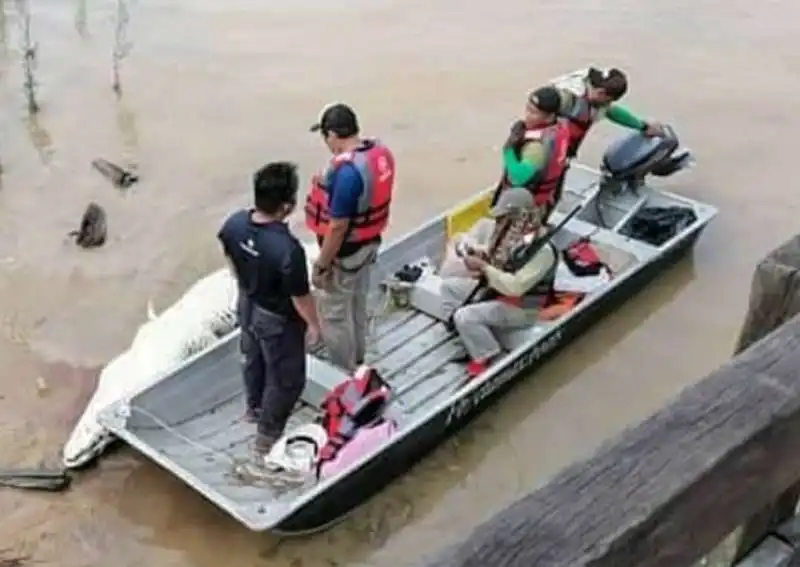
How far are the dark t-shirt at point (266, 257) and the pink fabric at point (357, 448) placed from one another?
31.8 inches

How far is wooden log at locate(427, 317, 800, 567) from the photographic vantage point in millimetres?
1452

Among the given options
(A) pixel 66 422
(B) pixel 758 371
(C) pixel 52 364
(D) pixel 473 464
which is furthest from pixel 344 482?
(B) pixel 758 371

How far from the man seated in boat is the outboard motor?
148 cm

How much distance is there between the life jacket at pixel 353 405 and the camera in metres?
5.57

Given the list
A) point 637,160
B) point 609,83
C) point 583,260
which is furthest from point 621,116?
point 583,260

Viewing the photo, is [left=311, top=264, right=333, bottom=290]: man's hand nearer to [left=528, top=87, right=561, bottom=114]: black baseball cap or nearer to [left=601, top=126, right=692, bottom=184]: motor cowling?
[left=528, top=87, right=561, bottom=114]: black baseball cap

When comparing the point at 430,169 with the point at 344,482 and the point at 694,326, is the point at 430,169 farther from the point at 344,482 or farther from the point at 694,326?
the point at 344,482

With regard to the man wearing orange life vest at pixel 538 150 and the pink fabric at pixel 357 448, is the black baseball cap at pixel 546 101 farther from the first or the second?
the pink fabric at pixel 357 448

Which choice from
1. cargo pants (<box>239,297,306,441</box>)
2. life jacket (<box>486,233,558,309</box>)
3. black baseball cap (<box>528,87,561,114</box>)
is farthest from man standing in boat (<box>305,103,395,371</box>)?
black baseball cap (<box>528,87,561,114</box>)

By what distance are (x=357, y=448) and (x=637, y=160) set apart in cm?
313

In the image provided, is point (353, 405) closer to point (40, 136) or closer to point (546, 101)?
point (546, 101)

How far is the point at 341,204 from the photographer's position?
534 centimetres

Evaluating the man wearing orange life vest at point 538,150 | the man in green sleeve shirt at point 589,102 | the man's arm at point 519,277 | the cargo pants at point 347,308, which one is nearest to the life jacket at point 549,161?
the man wearing orange life vest at point 538,150

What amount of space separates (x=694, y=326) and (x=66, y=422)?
3.59 m
